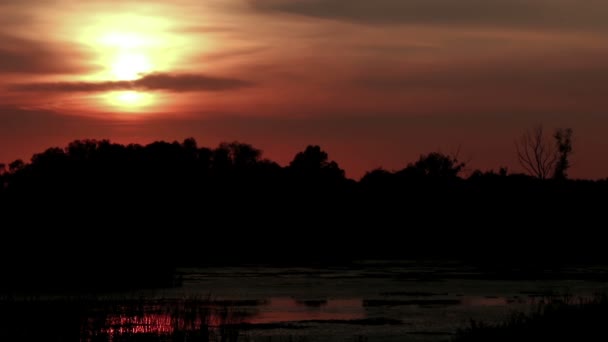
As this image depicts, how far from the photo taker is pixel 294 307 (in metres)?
40.8

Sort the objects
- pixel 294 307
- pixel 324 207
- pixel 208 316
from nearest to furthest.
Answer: pixel 208 316, pixel 294 307, pixel 324 207

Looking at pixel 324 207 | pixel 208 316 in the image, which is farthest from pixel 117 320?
pixel 324 207

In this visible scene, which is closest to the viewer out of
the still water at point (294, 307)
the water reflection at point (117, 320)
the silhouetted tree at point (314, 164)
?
the water reflection at point (117, 320)

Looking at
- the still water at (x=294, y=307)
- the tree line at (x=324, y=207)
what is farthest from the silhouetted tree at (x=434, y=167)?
the still water at (x=294, y=307)

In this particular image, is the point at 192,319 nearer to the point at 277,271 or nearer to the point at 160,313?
the point at 160,313

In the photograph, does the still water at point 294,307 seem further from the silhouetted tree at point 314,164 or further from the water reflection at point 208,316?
the silhouetted tree at point 314,164

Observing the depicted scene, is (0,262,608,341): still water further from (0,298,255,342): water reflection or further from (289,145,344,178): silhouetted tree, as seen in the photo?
(289,145,344,178): silhouetted tree

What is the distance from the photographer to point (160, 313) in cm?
3581

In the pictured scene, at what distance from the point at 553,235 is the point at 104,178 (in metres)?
40.7

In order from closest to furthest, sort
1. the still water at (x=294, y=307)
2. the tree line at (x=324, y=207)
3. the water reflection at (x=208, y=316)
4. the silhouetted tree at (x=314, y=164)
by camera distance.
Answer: the water reflection at (x=208, y=316) < the still water at (x=294, y=307) < the tree line at (x=324, y=207) < the silhouetted tree at (x=314, y=164)

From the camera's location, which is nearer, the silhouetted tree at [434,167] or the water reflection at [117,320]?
the water reflection at [117,320]

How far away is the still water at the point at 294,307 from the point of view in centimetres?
3077

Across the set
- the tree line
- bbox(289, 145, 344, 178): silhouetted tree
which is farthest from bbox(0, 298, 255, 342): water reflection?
bbox(289, 145, 344, 178): silhouetted tree

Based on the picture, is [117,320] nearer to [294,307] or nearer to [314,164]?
[294,307]
